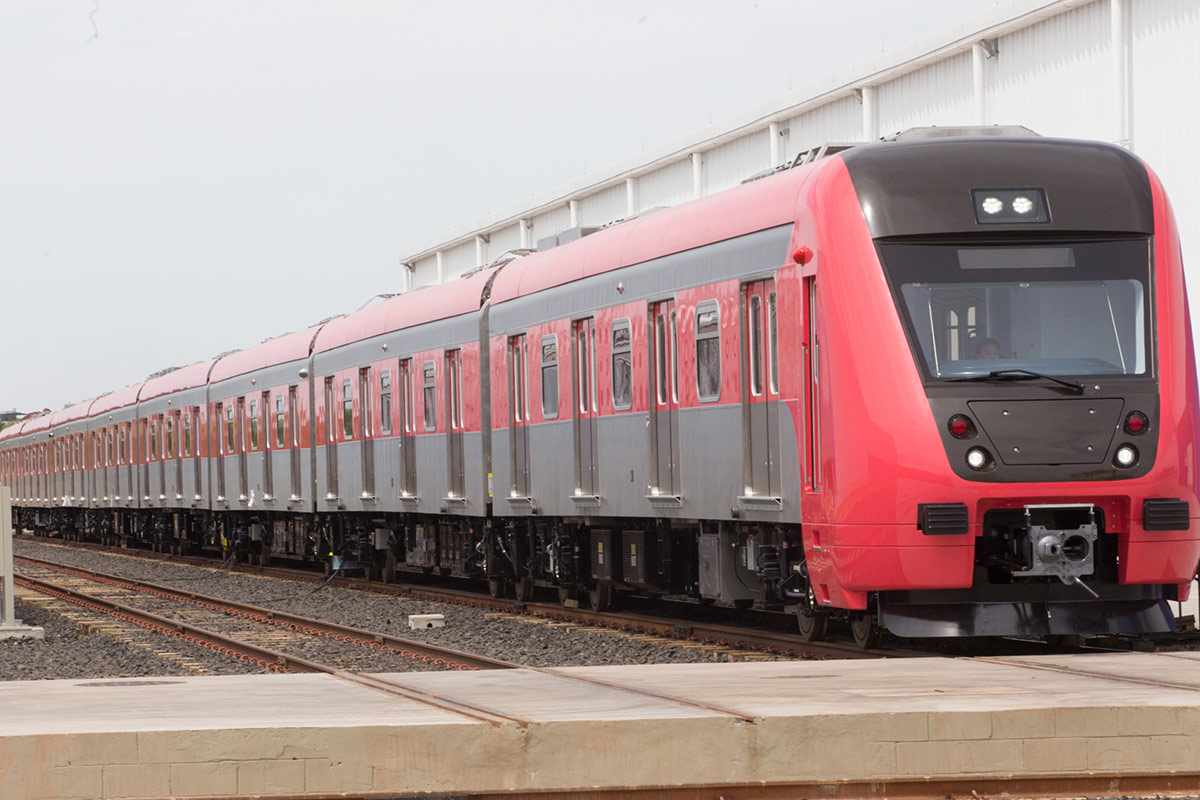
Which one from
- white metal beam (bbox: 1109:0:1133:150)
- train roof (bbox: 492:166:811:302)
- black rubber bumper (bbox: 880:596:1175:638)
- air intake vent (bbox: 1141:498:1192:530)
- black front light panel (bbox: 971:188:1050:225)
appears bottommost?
black rubber bumper (bbox: 880:596:1175:638)

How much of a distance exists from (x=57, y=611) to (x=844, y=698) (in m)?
17.2

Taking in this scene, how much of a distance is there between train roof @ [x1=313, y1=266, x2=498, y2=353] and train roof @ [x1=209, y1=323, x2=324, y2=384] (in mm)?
1050

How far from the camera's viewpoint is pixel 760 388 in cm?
1468

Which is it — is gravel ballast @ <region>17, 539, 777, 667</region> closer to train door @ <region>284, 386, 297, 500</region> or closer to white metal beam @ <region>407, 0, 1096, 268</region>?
train door @ <region>284, 386, 297, 500</region>

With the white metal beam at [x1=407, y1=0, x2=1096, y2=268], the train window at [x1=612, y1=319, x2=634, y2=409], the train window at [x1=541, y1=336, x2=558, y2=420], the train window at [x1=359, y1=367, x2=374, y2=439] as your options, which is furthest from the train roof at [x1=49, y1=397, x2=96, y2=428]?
the train window at [x1=612, y1=319, x2=634, y2=409]

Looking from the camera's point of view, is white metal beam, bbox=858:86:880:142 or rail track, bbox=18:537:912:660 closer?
rail track, bbox=18:537:912:660

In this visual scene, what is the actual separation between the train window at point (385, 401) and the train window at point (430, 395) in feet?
5.49

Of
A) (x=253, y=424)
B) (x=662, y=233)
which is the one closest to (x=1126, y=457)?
(x=662, y=233)

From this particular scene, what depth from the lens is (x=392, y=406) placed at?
25.7 m

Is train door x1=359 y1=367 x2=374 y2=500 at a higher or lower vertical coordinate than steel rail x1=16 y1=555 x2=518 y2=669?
higher

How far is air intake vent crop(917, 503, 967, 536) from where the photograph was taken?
1255 cm

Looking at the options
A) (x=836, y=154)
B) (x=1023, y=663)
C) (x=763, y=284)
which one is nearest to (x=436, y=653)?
(x=763, y=284)

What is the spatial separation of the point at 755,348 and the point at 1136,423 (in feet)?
9.50

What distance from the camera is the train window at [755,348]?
1465 centimetres
